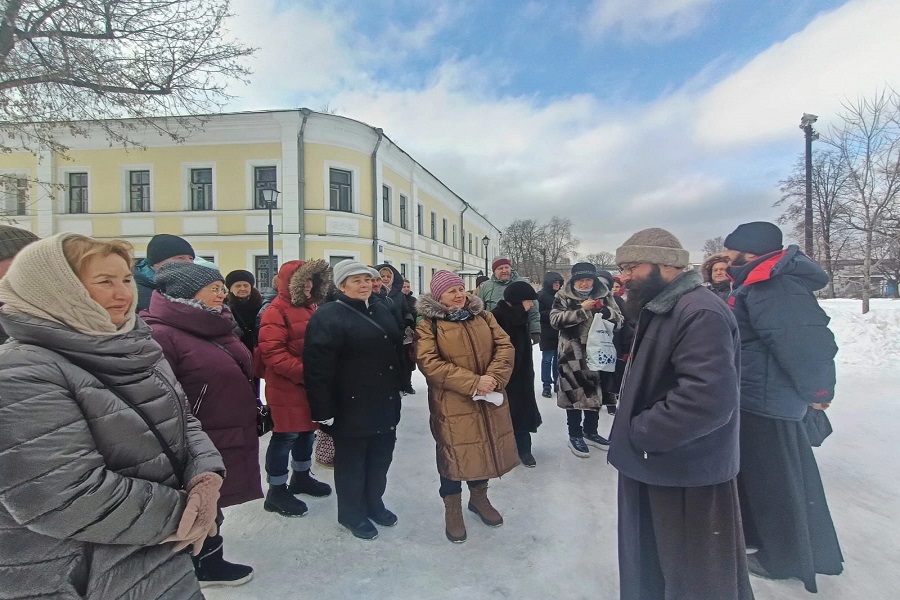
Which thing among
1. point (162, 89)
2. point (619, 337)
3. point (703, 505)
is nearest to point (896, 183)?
point (619, 337)

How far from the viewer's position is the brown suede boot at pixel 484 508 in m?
3.02

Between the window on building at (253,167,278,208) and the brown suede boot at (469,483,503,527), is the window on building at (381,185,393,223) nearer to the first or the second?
the window on building at (253,167,278,208)

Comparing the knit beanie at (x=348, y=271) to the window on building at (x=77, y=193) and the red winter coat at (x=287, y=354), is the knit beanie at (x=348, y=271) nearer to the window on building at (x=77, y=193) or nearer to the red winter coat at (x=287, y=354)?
the red winter coat at (x=287, y=354)

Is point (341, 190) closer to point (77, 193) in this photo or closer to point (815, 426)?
point (77, 193)

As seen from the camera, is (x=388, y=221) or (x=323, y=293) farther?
(x=388, y=221)

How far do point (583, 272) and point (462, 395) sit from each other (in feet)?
7.07

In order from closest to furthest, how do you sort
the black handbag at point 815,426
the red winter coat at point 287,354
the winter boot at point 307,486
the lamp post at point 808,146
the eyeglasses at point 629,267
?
the eyeglasses at point 629,267 < the black handbag at point 815,426 < the red winter coat at point 287,354 < the winter boot at point 307,486 < the lamp post at point 808,146

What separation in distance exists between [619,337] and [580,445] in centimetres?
116

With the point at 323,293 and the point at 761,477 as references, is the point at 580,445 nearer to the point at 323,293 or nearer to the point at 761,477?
the point at 761,477

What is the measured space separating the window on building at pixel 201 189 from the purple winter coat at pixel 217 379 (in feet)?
53.8

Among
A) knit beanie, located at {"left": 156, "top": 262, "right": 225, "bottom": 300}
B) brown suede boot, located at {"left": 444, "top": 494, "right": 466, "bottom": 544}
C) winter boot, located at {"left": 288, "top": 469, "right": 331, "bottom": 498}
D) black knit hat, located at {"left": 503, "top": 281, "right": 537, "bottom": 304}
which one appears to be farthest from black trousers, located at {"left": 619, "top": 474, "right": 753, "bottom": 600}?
knit beanie, located at {"left": 156, "top": 262, "right": 225, "bottom": 300}

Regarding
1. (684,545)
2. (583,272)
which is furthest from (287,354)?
(583,272)

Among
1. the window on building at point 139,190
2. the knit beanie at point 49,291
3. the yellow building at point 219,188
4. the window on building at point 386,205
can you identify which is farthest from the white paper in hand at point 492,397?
the window on building at point 139,190

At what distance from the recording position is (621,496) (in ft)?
6.98
